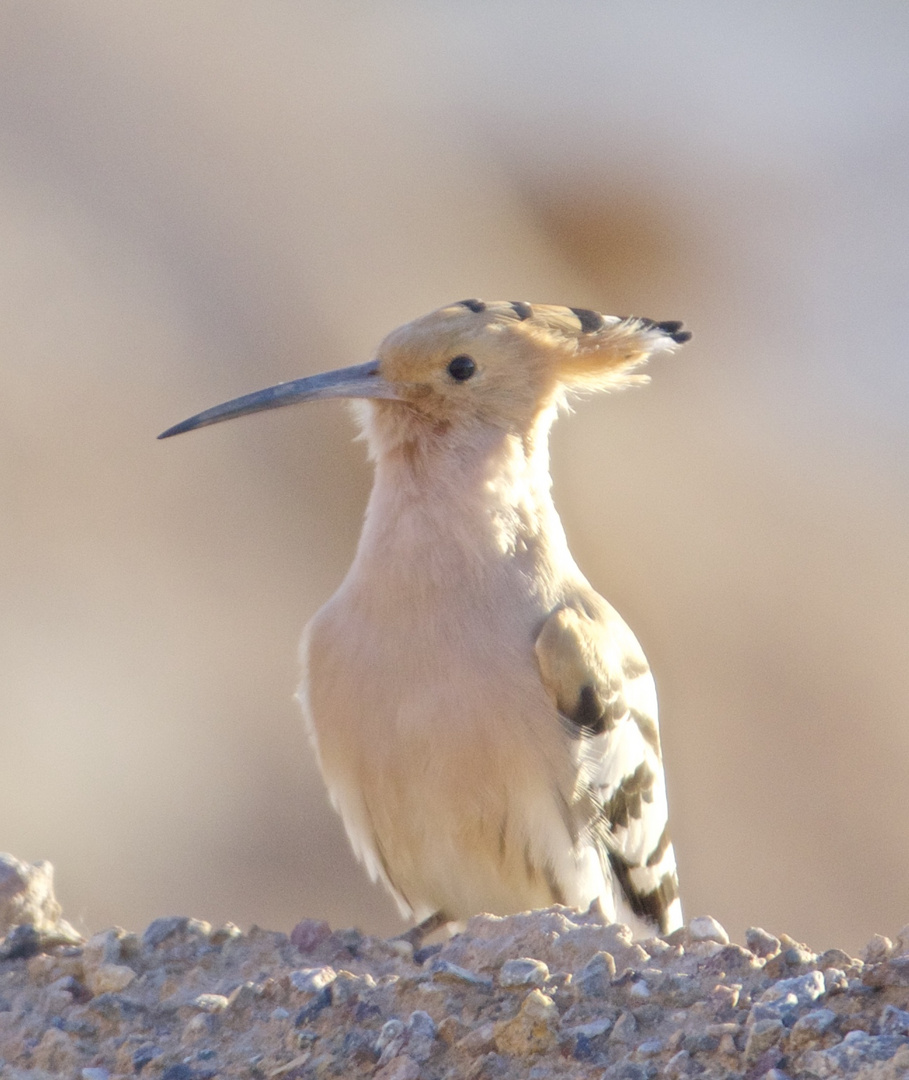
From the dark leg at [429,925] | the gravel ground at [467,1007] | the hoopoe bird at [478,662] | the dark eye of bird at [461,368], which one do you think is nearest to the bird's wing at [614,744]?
the hoopoe bird at [478,662]

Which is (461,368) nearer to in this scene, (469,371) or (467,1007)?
(469,371)

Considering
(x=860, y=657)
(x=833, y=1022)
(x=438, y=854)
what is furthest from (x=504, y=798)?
(x=860, y=657)

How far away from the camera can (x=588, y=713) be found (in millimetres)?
2369

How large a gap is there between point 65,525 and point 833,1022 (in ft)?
20.9

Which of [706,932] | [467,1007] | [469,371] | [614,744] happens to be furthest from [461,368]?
[467,1007]

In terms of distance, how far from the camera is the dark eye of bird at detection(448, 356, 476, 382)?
8.23 ft

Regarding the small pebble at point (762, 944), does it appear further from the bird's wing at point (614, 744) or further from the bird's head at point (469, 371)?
the bird's head at point (469, 371)

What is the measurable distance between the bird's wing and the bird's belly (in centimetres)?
4

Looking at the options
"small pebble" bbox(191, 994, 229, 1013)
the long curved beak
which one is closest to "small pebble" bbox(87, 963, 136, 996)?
"small pebble" bbox(191, 994, 229, 1013)

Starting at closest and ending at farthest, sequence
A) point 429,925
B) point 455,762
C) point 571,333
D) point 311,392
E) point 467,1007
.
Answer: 1. point 467,1007
2. point 455,762
3. point 429,925
4. point 311,392
5. point 571,333

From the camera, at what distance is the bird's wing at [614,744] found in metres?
2.34

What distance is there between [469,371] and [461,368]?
0.01 meters

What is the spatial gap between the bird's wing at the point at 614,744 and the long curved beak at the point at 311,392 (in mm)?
476

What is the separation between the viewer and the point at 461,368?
8.24 feet
